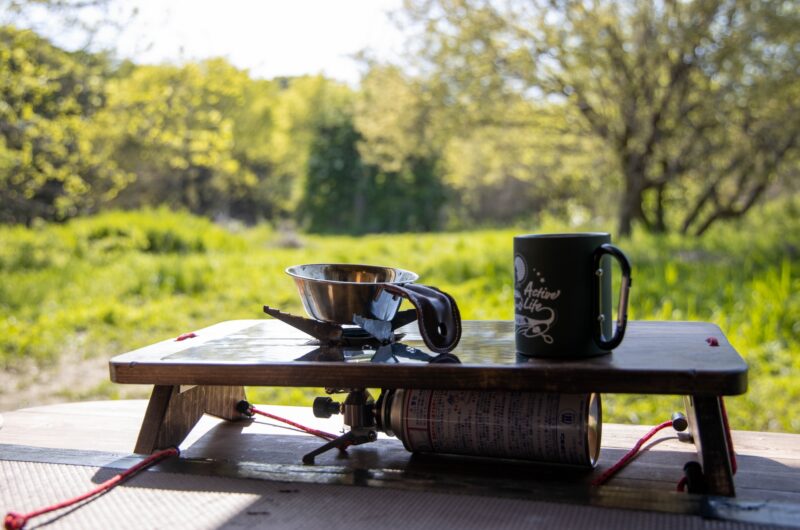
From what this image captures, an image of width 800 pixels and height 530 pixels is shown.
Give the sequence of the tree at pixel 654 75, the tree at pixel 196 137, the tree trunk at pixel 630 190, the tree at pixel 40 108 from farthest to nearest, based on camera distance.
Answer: the tree trunk at pixel 630 190
the tree at pixel 196 137
the tree at pixel 654 75
the tree at pixel 40 108

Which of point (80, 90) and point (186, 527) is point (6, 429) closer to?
point (186, 527)

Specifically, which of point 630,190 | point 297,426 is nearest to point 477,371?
point 297,426

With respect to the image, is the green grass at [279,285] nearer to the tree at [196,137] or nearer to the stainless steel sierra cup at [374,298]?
the tree at [196,137]

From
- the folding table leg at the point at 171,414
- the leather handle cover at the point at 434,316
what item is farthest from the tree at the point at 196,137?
the leather handle cover at the point at 434,316

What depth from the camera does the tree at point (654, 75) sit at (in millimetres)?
6695

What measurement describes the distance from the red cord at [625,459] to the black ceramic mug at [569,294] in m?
0.18

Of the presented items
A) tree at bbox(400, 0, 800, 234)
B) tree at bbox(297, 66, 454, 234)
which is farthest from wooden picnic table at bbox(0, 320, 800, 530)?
tree at bbox(297, 66, 454, 234)

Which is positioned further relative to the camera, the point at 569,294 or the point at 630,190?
the point at 630,190

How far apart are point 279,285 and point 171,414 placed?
5.16 metres

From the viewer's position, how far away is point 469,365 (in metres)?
1.06

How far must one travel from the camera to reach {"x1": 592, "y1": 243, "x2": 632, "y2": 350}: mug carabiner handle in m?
1.04

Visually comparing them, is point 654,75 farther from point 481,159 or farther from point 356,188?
point 356,188

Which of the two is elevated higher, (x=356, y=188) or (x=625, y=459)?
(x=356, y=188)

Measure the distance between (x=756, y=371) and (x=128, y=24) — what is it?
17.2 feet
